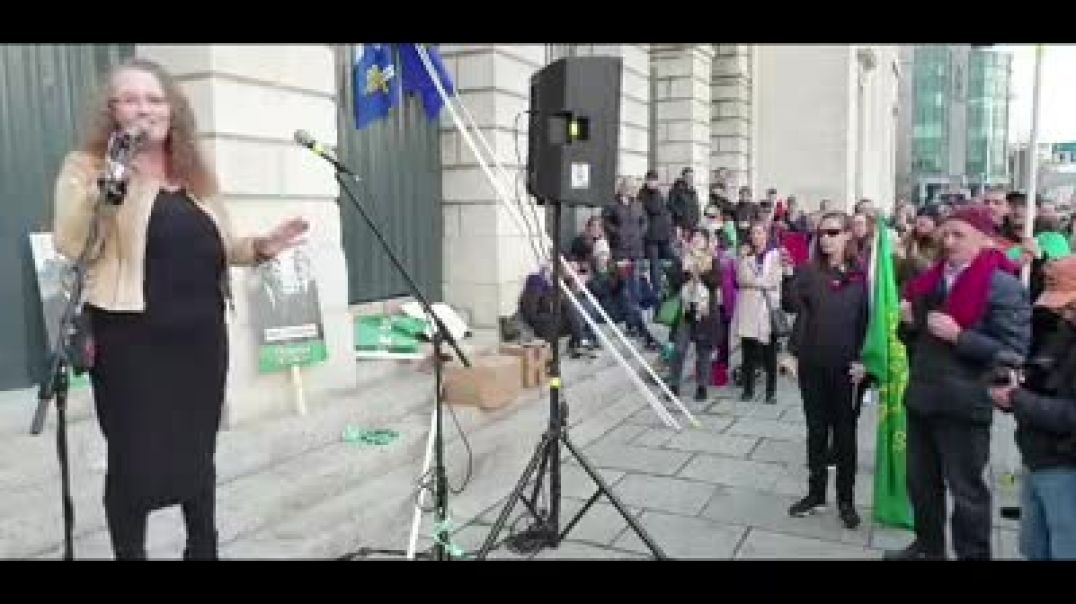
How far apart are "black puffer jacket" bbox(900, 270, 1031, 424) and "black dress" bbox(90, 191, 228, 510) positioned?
305cm

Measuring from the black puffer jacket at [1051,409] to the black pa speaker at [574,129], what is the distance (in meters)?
2.11

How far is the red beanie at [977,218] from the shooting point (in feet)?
12.0

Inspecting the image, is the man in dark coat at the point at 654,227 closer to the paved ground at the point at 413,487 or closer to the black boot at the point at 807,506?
the paved ground at the point at 413,487

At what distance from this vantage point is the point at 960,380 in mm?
3561

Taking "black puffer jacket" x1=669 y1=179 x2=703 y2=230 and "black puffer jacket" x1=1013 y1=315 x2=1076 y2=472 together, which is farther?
"black puffer jacket" x1=669 y1=179 x2=703 y2=230

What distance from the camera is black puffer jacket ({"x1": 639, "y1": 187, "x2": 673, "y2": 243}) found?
10867 millimetres

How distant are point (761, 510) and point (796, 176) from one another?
17.7m

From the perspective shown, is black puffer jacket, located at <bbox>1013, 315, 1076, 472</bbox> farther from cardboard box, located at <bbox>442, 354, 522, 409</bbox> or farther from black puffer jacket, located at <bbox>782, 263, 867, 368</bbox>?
cardboard box, located at <bbox>442, 354, 522, 409</bbox>

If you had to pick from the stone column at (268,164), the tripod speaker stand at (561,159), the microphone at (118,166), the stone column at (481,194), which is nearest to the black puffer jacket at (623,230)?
the stone column at (481,194)

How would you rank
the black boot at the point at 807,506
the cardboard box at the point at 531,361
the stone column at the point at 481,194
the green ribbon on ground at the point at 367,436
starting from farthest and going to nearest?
the stone column at the point at 481,194
the cardboard box at the point at 531,361
the green ribbon on ground at the point at 367,436
the black boot at the point at 807,506

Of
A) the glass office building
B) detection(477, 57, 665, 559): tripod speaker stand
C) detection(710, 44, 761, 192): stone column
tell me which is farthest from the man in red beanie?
the glass office building

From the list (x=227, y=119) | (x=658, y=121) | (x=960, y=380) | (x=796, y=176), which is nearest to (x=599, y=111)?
(x=960, y=380)
